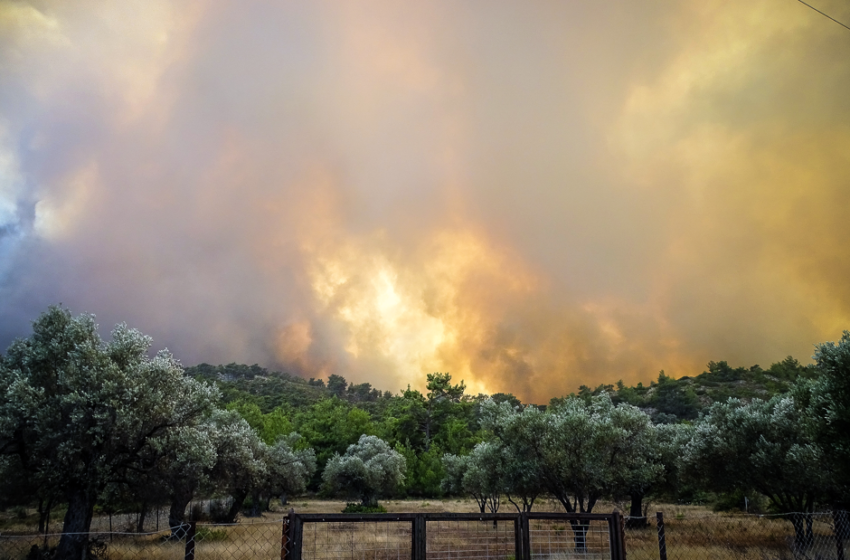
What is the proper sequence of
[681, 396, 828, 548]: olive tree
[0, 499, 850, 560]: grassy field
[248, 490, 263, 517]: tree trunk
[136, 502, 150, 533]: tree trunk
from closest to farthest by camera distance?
[0, 499, 850, 560]: grassy field → [681, 396, 828, 548]: olive tree → [136, 502, 150, 533]: tree trunk → [248, 490, 263, 517]: tree trunk

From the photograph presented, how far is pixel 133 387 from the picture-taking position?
1877 cm

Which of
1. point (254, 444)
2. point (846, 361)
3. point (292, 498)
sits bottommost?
point (292, 498)

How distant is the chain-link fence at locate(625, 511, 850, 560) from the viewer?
1461 centimetres

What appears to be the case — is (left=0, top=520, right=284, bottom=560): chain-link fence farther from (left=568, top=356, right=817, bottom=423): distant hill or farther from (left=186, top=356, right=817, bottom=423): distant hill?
(left=568, top=356, right=817, bottom=423): distant hill

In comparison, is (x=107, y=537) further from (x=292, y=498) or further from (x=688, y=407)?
(x=688, y=407)

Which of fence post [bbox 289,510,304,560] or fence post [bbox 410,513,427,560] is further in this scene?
fence post [bbox 410,513,427,560]

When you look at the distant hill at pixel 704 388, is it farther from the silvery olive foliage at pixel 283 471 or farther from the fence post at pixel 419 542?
the fence post at pixel 419 542

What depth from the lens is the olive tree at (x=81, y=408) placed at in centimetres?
1758

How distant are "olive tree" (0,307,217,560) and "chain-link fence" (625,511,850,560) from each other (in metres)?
18.8

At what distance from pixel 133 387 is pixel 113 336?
320cm

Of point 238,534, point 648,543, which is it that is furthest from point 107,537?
point 648,543

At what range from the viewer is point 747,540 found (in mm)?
23469

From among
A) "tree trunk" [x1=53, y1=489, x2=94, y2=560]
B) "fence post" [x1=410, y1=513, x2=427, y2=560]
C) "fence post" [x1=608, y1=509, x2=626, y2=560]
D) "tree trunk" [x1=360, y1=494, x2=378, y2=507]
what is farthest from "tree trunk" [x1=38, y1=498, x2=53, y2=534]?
"tree trunk" [x1=360, y1=494, x2=378, y2=507]

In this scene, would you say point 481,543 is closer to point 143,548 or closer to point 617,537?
point 617,537
